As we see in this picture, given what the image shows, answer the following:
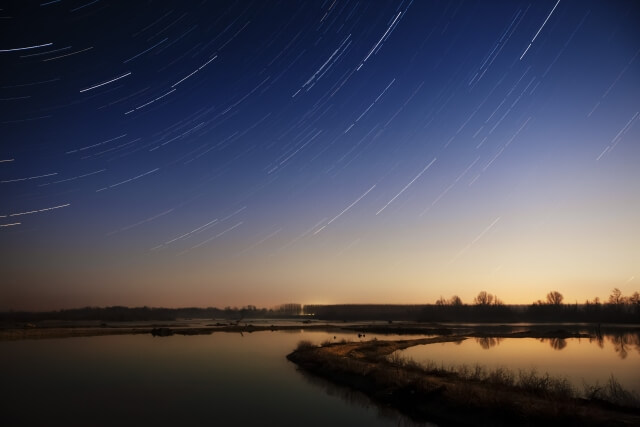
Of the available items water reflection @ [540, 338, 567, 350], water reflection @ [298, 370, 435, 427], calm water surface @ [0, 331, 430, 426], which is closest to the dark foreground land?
water reflection @ [298, 370, 435, 427]

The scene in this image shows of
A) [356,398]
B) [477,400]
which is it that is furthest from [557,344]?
[477,400]

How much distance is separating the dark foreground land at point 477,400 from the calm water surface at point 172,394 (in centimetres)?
156

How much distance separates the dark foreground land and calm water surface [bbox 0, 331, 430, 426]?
1.56 meters

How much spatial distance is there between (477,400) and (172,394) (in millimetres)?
16885

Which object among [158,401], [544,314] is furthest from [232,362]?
[544,314]

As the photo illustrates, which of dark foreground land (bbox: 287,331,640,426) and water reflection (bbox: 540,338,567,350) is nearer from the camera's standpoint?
dark foreground land (bbox: 287,331,640,426)

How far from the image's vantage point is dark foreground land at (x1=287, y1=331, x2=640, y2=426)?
1755 cm

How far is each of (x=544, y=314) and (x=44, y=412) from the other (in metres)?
189

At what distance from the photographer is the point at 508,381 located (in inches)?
1020

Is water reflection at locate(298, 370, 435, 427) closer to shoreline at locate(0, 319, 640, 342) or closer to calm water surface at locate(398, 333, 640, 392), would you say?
calm water surface at locate(398, 333, 640, 392)

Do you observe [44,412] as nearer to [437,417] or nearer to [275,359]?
A: [437,417]

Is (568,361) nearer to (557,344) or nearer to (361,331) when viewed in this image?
(557,344)

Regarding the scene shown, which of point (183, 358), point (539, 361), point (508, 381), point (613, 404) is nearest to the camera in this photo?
point (613, 404)

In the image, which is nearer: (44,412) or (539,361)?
(44,412)
